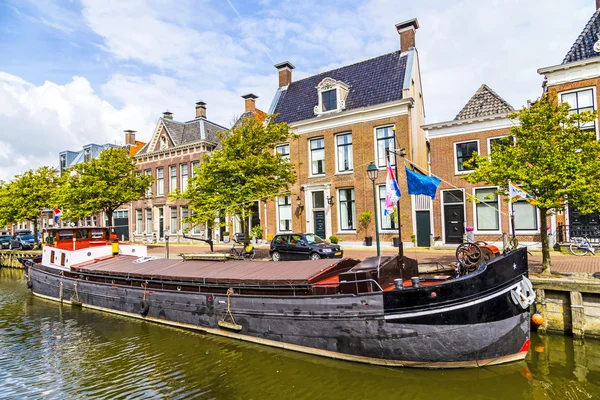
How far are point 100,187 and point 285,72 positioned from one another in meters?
16.5

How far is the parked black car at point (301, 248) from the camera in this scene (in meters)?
17.0

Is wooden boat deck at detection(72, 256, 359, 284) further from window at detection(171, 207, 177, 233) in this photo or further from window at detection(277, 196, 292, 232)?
window at detection(171, 207, 177, 233)

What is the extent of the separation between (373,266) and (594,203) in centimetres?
678

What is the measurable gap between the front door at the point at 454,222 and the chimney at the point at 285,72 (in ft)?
54.4

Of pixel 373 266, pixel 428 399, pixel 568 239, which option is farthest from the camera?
pixel 568 239

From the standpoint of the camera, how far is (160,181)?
1420 inches

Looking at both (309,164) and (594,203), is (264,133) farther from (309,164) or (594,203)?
(594,203)

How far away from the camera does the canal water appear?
682 centimetres

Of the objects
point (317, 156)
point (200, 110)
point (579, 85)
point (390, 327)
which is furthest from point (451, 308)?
point (200, 110)

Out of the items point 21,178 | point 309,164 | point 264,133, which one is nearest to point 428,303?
point 264,133

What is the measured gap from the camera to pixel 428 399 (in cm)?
649

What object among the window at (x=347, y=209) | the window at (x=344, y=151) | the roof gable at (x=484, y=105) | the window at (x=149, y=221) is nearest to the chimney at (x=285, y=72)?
the window at (x=344, y=151)

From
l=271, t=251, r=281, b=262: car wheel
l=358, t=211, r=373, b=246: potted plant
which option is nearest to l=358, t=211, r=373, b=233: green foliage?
l=358, t=211, r=373, b=246: potted plant

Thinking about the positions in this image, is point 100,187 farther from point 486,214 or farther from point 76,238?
point 486,214
